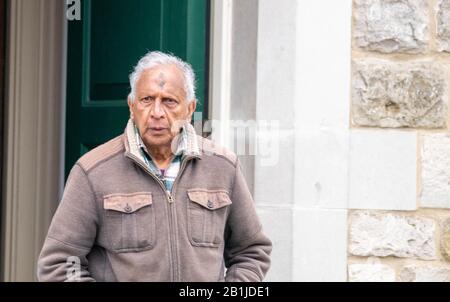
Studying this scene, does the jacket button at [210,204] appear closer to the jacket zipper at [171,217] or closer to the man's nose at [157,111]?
the jacket zipper at [171,217]

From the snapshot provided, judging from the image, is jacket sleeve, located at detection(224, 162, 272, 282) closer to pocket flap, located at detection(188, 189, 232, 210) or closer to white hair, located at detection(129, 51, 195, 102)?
pocket flap, located at detection(188, 189, 232, 210)

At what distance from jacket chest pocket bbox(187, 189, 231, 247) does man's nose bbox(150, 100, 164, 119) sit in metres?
0.26

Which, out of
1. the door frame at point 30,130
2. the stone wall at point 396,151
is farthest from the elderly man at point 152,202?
the door frame at point 30,130

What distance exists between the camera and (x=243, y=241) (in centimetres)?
338

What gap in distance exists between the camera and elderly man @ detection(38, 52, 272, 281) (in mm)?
3123

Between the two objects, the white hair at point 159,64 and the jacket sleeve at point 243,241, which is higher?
the white hair at point 159,64

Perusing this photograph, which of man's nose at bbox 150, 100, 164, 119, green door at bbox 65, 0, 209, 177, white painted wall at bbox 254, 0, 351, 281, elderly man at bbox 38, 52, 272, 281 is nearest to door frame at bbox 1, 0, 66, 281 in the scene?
green door at bbox 65, 0, 209, 177

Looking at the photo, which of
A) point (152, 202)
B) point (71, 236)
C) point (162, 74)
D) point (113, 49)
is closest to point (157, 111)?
point (162, 74)

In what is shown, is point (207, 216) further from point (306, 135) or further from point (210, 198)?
point (306, 135)

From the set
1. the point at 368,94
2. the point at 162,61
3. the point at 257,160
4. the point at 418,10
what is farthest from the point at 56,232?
the point at 418,10

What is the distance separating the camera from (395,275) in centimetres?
410

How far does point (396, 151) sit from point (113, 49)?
1.50 m

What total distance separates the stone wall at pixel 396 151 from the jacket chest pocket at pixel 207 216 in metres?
0.99

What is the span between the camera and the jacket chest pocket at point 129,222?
3.12 m
